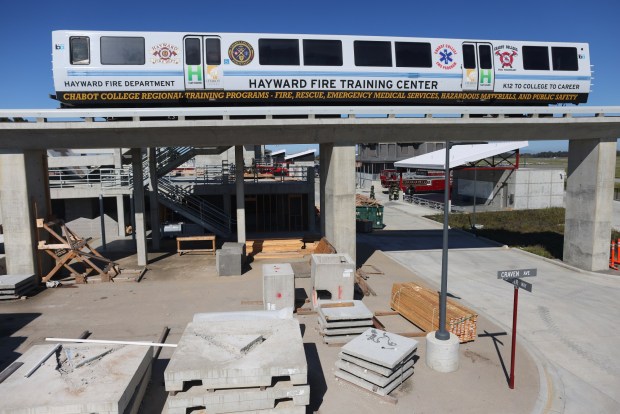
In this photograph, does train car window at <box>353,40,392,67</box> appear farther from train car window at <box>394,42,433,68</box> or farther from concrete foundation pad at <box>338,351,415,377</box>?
concrete foundation pad at <box>338,351,415,377</box>

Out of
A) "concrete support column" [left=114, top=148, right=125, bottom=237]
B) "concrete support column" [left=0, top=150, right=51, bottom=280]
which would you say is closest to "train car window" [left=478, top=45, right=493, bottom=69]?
"concrete support column" [left=0, top=150, right=51, bottom=280]

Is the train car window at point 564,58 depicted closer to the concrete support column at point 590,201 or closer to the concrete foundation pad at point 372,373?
the concrete support column at point 590,201

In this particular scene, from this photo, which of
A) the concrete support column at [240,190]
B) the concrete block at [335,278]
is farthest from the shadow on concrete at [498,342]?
the concrete support column at [240,190]

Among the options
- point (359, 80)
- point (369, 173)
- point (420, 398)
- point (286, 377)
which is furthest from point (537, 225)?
point (369, 173)

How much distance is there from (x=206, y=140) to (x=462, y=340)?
11998 millimetres

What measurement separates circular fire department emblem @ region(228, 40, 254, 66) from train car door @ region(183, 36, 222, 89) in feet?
1.48

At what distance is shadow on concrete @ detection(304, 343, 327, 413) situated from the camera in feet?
27.9

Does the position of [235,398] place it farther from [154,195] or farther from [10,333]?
[154,195]

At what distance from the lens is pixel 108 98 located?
47.3 ft

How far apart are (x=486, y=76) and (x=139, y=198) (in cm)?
1544

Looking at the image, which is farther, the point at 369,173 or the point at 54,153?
the point at 369,173

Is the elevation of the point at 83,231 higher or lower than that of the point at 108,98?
lower

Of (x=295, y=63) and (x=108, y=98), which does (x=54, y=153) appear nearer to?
(x=108, y=98)

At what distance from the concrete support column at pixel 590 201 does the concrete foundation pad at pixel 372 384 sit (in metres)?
13.4
